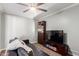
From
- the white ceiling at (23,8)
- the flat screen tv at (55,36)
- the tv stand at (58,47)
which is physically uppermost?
the white ceiling at (23,8)

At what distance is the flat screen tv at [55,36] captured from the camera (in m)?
1.73

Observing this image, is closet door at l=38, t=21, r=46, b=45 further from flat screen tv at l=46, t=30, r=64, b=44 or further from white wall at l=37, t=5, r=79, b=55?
white wall at l=37, t=5, r=79, b=55

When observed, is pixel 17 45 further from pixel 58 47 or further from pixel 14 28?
pixel 58 47

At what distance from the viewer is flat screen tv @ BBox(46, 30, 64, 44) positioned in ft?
5.68

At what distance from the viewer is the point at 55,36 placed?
5.78 ft

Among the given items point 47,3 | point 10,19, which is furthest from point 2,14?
point 47,3

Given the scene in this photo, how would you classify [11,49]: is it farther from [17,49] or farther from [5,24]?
[5,24]

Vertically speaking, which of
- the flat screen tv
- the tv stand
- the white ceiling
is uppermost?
the white ceiling

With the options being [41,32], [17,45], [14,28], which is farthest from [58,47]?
[14,28]

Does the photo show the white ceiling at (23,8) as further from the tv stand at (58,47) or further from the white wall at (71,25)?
the tv stand at (58,47)

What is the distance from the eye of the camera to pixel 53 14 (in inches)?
69.7

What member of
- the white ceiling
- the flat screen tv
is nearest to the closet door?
the flat screen tv

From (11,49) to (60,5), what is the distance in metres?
0.97

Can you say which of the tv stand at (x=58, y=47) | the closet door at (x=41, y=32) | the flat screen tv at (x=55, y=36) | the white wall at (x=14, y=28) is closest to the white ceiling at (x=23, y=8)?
the white wall at (x=14, y=28)
